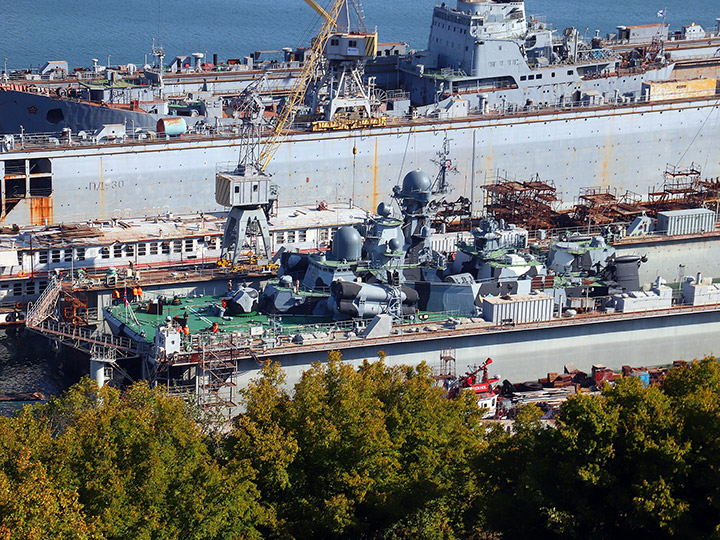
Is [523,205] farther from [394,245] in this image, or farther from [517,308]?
[517,308]

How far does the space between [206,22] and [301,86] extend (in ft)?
284

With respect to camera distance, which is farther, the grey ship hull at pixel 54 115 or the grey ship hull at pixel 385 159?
the grey ship hull at pixel 54 115

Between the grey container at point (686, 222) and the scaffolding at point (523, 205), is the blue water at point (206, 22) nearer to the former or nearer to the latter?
the scaffolding at point (523, 205)

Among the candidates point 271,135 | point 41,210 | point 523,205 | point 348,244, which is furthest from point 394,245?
point 41,210

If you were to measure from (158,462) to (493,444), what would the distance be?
9.59m

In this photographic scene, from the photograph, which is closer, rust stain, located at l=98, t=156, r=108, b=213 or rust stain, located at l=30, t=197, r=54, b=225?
rust stain, located at l=30, t=197, r=54, b=225

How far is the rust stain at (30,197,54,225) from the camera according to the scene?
6525 centimetres

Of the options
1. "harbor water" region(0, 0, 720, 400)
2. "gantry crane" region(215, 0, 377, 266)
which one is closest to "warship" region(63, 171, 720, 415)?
"gantry crane" region(215, 0, 377, 266)

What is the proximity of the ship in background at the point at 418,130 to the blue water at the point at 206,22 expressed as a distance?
5123 centimetres

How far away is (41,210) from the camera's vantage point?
65.4 m

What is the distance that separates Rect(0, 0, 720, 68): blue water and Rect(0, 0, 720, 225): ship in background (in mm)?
51232

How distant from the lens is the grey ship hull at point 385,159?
66.1 meters

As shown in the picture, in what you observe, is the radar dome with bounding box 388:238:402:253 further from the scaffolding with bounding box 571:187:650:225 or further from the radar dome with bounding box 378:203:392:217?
the scaffolding with bounding box 571:187:650:225

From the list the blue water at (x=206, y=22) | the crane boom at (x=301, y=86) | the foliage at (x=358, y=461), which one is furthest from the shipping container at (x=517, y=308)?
the blue water at (x=206, y=22)
